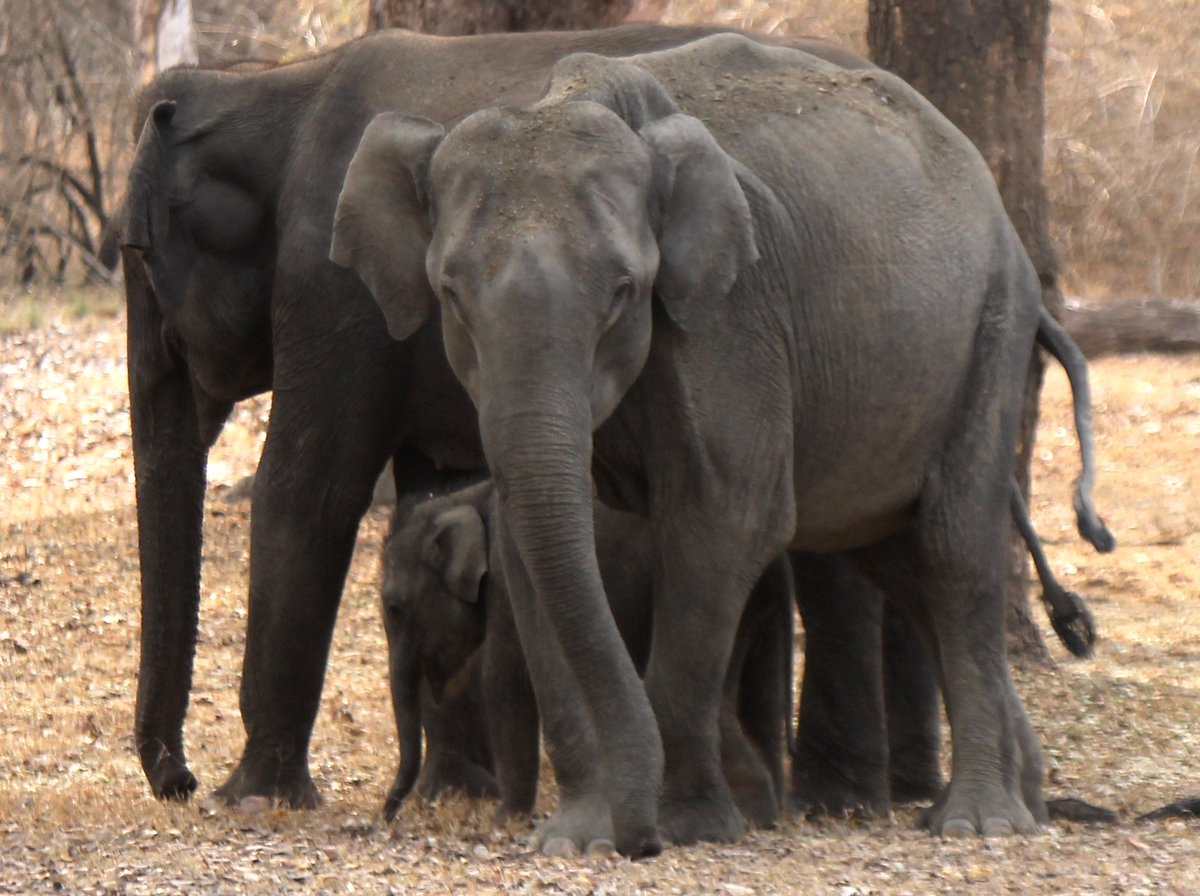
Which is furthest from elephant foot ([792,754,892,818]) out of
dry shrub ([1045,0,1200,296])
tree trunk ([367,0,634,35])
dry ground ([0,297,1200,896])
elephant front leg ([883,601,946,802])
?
dry shrub ([1045,0,1200,296])

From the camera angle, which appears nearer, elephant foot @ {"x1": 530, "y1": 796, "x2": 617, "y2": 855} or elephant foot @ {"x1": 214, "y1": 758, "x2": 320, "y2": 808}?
elephant foot @ {"x1": 530, "y1": 796, "x2": 617, "y2": 855}

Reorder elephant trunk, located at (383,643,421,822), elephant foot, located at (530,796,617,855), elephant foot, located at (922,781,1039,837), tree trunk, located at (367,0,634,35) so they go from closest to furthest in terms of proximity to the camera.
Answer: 1. elephant foot, located at (530,796,617,855)
2. elephant foot, located at (922,781,1039,837)
3. elephant trunk, located at (383,643,421,822)
4. tree trunk, located at (367,0,634,35)

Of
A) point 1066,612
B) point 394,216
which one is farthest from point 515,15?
point 394,216

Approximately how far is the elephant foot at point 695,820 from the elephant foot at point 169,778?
1.77 m

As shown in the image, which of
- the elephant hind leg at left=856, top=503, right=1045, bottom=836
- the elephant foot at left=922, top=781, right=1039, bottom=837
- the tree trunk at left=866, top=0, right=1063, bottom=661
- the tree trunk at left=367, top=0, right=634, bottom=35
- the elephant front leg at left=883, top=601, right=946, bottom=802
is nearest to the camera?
the elephant foot at left=922, top=781, right=1039, bottom=837

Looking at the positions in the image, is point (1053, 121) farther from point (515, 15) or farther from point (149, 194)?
point (149, 194)

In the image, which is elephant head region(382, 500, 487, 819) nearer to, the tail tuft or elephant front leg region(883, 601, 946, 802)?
elephant front leg region(883, 601, 946, 802)

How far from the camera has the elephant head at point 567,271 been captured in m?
4.50

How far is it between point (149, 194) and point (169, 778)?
167cm

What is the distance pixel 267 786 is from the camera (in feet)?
19.7

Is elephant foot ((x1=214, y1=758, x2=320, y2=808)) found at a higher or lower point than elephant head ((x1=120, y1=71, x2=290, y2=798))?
lower

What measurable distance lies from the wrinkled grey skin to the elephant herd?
0.01 m

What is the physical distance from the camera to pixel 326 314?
18.7 feet

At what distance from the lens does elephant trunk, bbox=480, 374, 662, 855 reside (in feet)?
14.7
